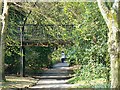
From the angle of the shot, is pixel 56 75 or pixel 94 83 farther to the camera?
pixel 56 75

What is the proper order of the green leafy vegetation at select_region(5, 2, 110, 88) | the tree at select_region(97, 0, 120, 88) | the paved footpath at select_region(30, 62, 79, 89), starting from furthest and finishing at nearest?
the paved footpath at select_region(30, 62, 79, 89) < the green leafy vegetation at select_region(5, 2, 110, 88) < the tree at select_region(97, 0, 120, 88)

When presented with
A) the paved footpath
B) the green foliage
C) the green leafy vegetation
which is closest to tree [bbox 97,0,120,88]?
the green leafy vegetation

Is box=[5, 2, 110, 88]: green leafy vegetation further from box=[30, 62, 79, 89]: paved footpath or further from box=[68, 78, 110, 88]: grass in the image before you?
box=[30, 62, 79, 89]: paved footpath

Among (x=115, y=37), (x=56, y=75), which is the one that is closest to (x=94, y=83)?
(x=115, y=37)

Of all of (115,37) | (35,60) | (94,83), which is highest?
(115,37)

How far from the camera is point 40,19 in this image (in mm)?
4086

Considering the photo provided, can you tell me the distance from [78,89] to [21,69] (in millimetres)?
1845

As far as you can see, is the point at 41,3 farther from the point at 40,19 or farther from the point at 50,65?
the point at 50,65

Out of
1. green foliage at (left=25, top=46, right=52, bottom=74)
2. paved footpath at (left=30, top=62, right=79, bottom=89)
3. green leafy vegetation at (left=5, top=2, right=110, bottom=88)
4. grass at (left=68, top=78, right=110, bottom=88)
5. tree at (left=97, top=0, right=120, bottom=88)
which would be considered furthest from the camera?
green foliage at (left=25, top=46, right=52, bottom=74)

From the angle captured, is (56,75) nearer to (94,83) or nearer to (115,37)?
(94,83)

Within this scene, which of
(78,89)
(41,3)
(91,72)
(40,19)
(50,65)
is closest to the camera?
(78,89)

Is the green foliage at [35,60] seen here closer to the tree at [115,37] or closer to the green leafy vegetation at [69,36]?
the green leafy vegetation at [69,36]

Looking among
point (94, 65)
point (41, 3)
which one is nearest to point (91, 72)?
point (94, 65)

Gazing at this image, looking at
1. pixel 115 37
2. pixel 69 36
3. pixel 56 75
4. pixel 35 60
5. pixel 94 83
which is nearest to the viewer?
pixel 115 37
